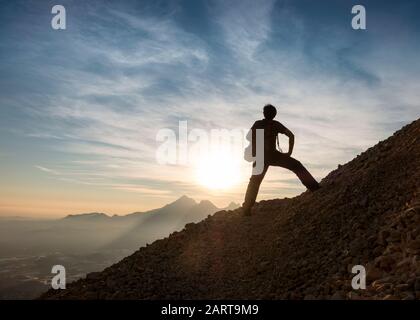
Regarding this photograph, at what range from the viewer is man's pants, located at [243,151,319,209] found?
1353 cm

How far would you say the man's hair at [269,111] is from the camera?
1344cm

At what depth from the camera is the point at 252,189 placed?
45.5 feet

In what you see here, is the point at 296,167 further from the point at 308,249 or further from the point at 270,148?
the point at 308,249

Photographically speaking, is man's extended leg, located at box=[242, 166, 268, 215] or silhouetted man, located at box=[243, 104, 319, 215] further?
man's extended leg, located at box=[242, 166, 268, 215]

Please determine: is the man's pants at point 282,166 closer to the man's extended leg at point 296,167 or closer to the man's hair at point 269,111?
the man's extended leg at point 296,167

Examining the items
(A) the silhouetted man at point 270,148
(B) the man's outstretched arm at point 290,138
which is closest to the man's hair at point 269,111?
(A) the silhouetted man at point 270,148

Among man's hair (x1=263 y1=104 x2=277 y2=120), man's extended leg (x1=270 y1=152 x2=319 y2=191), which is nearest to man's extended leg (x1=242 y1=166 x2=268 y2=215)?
man's extended leg (x1=270 y1=152 x2=319 y2=191)

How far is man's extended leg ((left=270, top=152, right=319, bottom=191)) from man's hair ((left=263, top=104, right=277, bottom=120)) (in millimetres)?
1307

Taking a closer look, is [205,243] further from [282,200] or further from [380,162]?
[380,162]

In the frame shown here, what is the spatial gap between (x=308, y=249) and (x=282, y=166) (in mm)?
4008

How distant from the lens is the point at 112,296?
408 inches

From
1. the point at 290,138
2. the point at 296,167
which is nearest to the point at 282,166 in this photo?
the point at 296,167

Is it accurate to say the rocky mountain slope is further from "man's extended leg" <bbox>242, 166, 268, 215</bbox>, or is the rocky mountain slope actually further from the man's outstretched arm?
the man's outstretched arm
